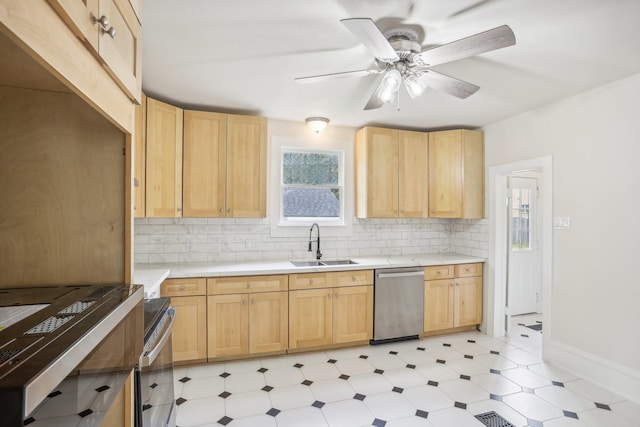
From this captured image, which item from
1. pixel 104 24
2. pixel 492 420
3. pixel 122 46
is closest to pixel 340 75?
pixel 122 46

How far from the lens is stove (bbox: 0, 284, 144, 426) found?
481 mm

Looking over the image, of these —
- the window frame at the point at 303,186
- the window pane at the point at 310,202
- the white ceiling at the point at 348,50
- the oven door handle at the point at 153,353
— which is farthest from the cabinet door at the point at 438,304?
the oven door handle at the point at 153,353

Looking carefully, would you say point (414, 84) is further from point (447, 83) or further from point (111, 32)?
point (111, 32)

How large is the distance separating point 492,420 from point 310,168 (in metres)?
3.01

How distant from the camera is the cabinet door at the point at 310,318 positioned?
→ 329 centimetres

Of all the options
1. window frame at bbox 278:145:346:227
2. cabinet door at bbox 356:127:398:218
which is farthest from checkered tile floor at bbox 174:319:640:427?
cabinet door at bbox 356:127:398:218

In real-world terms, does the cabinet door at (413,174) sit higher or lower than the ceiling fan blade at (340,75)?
lower

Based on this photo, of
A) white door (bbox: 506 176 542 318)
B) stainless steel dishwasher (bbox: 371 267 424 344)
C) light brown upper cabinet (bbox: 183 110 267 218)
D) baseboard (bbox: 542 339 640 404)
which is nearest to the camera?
baseboard (bbox: 542 339 640 404)

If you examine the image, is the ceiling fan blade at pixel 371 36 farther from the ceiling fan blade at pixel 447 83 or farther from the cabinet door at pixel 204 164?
the cabinet door at pixel 204 164

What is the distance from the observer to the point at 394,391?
2645mm

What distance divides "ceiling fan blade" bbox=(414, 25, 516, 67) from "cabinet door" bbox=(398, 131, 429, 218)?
2.08 metres

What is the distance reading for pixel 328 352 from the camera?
134 inches

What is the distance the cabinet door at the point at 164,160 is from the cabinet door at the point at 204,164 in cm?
8

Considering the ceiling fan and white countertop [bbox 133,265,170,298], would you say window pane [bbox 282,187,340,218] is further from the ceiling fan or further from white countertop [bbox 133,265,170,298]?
the ceiling fan
